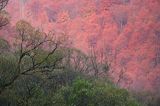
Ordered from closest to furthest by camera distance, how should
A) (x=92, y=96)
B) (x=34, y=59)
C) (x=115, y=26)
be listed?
(x=34, y=59) → (x=92, y=96) → (x=115, y=26)

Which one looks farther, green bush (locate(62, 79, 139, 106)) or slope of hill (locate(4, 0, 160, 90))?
slope of hill (locate(4, 0, 160, 90))

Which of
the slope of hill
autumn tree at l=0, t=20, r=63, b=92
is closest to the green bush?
autumn tree at l=0, t=20, r=63, b=92

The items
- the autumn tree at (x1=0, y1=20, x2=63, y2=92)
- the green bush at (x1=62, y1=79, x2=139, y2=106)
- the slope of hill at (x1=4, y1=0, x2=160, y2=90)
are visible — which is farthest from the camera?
the slope of hill at (x1=4, y1=0, x2=160, y2=90)

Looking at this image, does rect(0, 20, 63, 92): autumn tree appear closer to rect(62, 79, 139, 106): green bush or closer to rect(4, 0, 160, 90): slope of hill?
rect(62, 79, 139, 106): green bush

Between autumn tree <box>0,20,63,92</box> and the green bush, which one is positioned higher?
autumn tree <box>0,20,63,92</box>

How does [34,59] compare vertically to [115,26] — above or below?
below

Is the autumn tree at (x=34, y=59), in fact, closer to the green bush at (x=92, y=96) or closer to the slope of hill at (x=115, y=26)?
the green bush at (x=92, y=96)

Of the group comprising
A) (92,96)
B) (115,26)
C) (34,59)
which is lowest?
(92,96)

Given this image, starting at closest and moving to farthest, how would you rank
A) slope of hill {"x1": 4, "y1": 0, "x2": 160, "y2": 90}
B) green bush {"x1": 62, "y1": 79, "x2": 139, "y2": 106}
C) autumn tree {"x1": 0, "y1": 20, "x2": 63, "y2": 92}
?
1. autumn tree {"x1": 0, "y1": 20, "x2": 63, "y2": 92}
2. green bush {"x1": 62, "y1": 79, "x2": 139, "y2": 106}
3. slope of hill {"x1": 4, "y1": 0, "x2": 160, "y2": 90}

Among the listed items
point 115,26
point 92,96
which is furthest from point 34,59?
point 115,26

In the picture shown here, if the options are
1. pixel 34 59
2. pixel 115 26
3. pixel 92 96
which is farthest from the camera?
pixel 115 26

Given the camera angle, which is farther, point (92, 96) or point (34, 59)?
point (92, 96)

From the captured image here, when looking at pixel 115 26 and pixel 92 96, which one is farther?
pixel 115 26

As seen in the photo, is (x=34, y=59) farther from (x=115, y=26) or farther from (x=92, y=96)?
(x=115, y=26)
